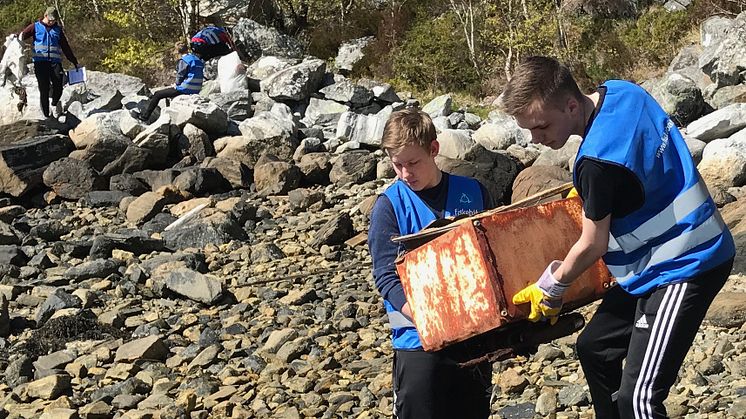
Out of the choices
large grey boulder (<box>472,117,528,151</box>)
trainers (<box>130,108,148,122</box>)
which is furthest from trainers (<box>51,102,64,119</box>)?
large grey boulder (<box>472,117,528,151</box>)

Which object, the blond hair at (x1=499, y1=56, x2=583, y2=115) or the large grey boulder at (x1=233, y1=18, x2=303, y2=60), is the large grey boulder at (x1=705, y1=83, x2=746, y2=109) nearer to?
the large grey boulder at (x1=233, y1=18, x2=303, y2=60)

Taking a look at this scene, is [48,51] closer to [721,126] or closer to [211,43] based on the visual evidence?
[211,43]

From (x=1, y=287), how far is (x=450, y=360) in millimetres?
7577

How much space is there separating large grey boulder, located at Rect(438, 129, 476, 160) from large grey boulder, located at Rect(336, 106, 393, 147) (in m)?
2.46

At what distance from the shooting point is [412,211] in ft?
10.8

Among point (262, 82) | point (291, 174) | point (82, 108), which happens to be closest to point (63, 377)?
point (291, 174)

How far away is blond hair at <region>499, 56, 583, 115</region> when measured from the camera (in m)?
2.85

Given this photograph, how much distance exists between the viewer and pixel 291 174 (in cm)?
1395

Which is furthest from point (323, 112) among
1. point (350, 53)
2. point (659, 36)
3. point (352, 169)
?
point (659, 36)

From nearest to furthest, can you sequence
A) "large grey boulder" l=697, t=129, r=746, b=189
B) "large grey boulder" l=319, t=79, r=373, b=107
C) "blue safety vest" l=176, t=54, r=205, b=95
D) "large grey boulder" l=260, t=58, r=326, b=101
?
"large grey boulder" l=697, t=129, r=746, b=189
"blue safety vest" l=176, t=54, r=205, b=95
"large grey boulder" l=260, t=58, r=326, b=101
"large grey boulder" l=319, t=79, r=373, b=107

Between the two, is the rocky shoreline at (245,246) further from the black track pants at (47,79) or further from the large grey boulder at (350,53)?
the large grey boulder at (350,53)

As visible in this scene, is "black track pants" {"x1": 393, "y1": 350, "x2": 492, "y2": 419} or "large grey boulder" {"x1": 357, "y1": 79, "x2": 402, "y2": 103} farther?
"large grey boulder" {"x1": 357, "y1": 79, "x2": 402, "y2": 103}

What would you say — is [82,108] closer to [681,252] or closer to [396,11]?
[396,11]

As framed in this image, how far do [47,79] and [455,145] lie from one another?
712 cm
